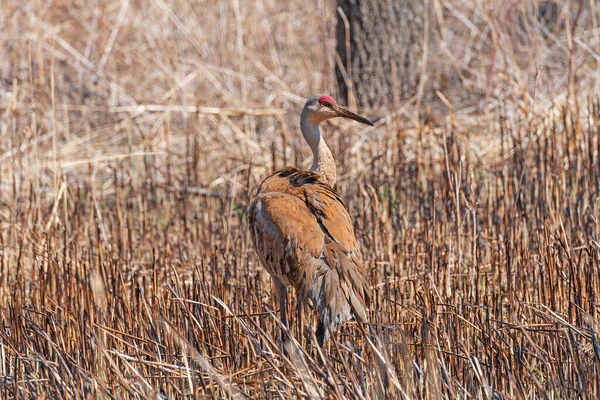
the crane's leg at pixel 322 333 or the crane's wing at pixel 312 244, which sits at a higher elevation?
the crane's wing at pixel 312 244

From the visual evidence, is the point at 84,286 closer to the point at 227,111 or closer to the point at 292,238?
the point at 292,238

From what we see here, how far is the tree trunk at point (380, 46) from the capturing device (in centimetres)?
826

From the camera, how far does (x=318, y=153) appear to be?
4836mm

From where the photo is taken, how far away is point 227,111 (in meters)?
8.12

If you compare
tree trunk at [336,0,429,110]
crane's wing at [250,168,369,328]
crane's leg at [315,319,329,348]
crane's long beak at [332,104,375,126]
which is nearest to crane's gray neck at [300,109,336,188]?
crane's long beak at [332,104,375,126]

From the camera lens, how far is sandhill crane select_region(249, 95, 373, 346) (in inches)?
149

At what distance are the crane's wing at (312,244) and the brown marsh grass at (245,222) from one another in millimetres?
177

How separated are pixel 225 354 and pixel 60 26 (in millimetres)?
6924

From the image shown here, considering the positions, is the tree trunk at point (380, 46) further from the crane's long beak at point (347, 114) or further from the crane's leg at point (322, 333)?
the crane's leg at point (322, 333)

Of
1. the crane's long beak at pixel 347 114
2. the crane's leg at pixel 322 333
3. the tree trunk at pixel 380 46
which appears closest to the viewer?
the crane's leg at pixel 322 333

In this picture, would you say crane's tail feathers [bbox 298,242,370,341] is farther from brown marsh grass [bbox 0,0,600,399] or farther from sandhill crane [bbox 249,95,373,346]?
brown marsh grass [bbox 0,0,600,399]

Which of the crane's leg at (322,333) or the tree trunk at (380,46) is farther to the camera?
the tree trunk at (380,46)

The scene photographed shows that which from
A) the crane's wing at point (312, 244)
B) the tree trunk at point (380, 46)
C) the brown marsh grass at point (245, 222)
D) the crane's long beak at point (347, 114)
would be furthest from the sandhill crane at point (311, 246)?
the tree trunk at point (380, 46)

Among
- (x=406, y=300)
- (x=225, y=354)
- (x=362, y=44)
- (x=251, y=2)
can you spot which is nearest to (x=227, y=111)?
(x=362, y=44)
